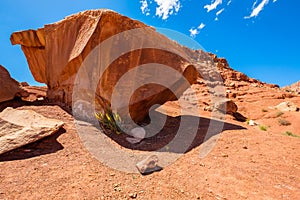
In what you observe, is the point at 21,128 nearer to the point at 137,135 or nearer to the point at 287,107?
the point at 137,135

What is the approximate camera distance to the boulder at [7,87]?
654 centimetres

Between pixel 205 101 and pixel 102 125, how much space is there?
1195cm

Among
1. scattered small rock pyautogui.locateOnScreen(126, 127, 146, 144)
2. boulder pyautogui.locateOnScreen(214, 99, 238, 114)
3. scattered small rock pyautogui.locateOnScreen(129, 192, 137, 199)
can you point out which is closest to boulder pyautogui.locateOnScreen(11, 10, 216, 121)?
scattered small rock pyautogui.locateOnScreen(126, 127, 146, 144)

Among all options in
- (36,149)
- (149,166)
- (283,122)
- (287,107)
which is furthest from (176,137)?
(287,107)

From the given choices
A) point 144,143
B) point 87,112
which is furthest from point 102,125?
point 144,143

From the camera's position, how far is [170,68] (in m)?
6.08

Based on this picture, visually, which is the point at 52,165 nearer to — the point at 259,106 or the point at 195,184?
the point at 195,184

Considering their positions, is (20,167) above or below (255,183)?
below

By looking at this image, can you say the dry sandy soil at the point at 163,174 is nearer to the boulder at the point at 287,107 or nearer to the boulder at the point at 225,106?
the boulder at the point at 225,106

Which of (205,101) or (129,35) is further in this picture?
(205,101)

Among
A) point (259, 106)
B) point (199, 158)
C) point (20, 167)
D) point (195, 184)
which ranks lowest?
point (20, 167)

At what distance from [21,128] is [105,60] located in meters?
2.88

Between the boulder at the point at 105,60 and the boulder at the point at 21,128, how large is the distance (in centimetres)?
157

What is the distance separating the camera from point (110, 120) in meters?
5.55
